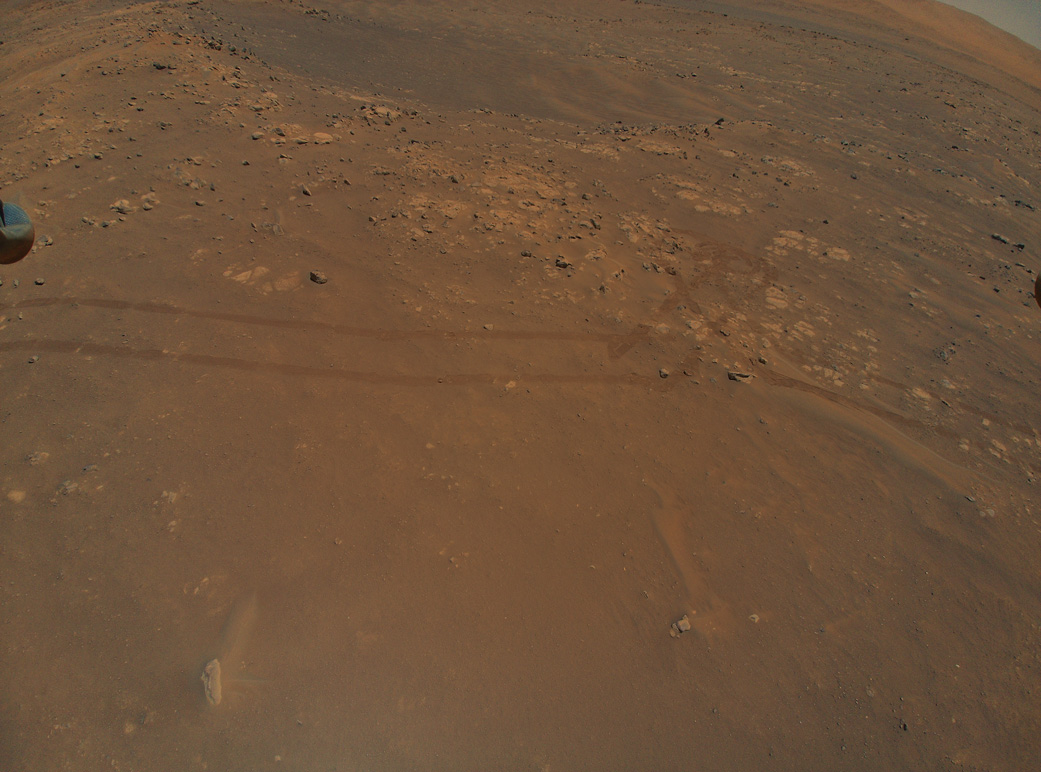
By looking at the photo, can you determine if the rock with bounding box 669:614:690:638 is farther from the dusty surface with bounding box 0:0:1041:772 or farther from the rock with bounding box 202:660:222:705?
the rock with bounding box 202:660:222:705

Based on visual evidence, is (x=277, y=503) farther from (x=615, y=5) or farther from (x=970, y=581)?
(x=615, y=5)

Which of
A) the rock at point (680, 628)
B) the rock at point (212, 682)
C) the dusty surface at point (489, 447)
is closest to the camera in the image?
the rock at point (212, 682)

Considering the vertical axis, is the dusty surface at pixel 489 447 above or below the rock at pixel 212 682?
above

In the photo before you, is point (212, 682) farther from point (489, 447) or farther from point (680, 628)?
point (680, 628)

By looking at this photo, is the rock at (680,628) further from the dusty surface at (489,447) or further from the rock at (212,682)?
the rock at (212,682)

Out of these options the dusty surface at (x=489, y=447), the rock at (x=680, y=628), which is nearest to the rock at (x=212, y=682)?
the dusty surface at (x=489, y=447)

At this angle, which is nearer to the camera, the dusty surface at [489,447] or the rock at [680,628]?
the dusty surface at [489,447]

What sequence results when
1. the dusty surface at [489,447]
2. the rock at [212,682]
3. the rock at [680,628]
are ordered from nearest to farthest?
the rock at [212,682]
the dusty surface at [489,447]
the rock at [680,628]

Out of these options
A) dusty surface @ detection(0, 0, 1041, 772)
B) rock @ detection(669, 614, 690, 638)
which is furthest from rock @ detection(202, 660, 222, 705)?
rock @ detection(669, 614, 690, 638)
